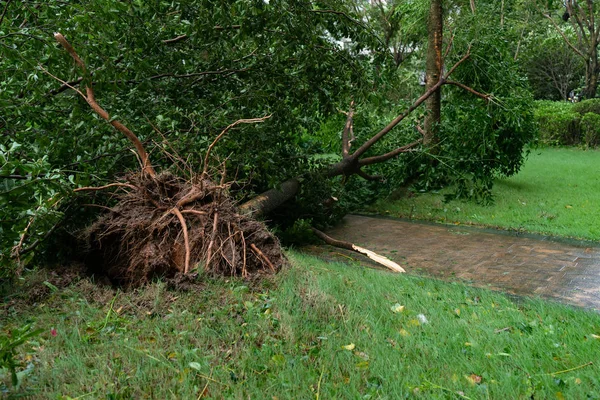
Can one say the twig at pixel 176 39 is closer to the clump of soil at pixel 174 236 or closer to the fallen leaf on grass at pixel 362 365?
the clump of soil at pixel 174 236

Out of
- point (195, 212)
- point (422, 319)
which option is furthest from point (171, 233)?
point (422, 319)

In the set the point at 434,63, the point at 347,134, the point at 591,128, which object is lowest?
the point at 591,128

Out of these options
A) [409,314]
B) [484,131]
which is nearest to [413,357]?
[409,314]

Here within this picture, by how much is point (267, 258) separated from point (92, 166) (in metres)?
2.03

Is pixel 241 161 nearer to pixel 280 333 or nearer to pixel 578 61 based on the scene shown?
pixel 280 333

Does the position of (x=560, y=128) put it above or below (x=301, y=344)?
above

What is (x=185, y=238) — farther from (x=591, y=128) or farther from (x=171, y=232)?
(x=591, y=128)

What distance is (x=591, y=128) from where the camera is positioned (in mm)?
18688

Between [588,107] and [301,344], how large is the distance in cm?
1919

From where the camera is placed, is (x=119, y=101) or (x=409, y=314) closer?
(x=409, y=314)

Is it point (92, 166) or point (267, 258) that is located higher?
point (92, 166)

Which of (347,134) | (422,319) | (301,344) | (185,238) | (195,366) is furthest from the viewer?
(347,134)

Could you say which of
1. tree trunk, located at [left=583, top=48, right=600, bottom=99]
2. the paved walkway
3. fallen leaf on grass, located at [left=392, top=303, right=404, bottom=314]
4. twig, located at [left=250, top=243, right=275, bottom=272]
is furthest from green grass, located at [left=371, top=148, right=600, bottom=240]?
tree trunk, located at [left=583, top=48, right=600, bottom=99]

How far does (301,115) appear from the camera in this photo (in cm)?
879
